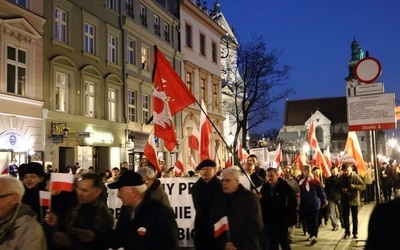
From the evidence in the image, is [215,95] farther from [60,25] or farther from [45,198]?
[45,198]

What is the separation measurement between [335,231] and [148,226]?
36.1 feet

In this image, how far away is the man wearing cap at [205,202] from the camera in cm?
714

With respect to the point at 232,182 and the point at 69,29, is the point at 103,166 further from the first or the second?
the point at 232,182

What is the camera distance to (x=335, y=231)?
1433 centimetres

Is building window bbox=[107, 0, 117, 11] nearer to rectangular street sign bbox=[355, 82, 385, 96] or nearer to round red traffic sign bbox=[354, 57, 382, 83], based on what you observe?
round red traffic sign bbox=[354, 57, 382, 83]

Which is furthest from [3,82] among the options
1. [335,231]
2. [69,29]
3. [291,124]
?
[291,124]

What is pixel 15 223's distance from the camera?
3.79 metres

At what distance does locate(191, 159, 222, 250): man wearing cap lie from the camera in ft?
23.4

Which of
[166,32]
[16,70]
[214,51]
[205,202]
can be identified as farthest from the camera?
[214,51]

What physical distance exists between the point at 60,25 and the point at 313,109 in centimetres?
9739

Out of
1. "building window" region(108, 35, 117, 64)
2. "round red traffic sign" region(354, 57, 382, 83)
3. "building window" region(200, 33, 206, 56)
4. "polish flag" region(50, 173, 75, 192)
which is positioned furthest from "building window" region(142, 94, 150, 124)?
"polish flag" region(50, 173, 75, 192)

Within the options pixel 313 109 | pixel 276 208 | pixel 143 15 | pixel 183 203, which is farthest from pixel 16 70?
pixel 313 109

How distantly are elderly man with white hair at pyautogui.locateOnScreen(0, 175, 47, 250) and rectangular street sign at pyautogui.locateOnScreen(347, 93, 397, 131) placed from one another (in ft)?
21.6

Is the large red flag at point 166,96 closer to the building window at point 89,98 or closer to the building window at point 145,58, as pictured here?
the building window at point 89,98
